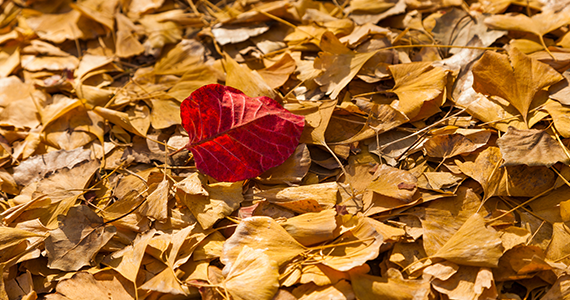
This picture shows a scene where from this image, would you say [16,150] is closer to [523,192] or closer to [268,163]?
[268,163]

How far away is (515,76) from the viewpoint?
64 cm

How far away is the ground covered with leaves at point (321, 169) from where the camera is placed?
0.54 m

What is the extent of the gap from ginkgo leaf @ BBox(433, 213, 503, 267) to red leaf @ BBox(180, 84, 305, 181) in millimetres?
271

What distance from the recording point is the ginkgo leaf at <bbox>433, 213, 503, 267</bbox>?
512 millimetres

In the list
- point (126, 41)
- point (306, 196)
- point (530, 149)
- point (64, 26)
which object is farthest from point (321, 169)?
point (64, 26)

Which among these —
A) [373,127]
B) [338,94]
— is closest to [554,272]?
[373,127]

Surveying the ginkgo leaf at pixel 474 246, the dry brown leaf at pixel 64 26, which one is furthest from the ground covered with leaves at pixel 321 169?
the dry brown leaf at pixel 64 26

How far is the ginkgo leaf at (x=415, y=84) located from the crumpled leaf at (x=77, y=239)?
1.69ft

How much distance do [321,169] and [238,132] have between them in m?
0.15

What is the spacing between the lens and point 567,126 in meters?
0.59

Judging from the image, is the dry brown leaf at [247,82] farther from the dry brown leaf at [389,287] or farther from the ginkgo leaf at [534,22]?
the ginkgo leaf at [534,22]

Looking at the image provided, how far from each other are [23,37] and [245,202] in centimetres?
77

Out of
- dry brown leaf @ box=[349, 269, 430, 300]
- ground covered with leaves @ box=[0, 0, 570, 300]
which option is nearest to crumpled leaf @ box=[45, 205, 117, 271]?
ground covered with leaves @ box=[0, 0, 570, 300]

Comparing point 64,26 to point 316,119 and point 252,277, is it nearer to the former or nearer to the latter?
point 316,119
